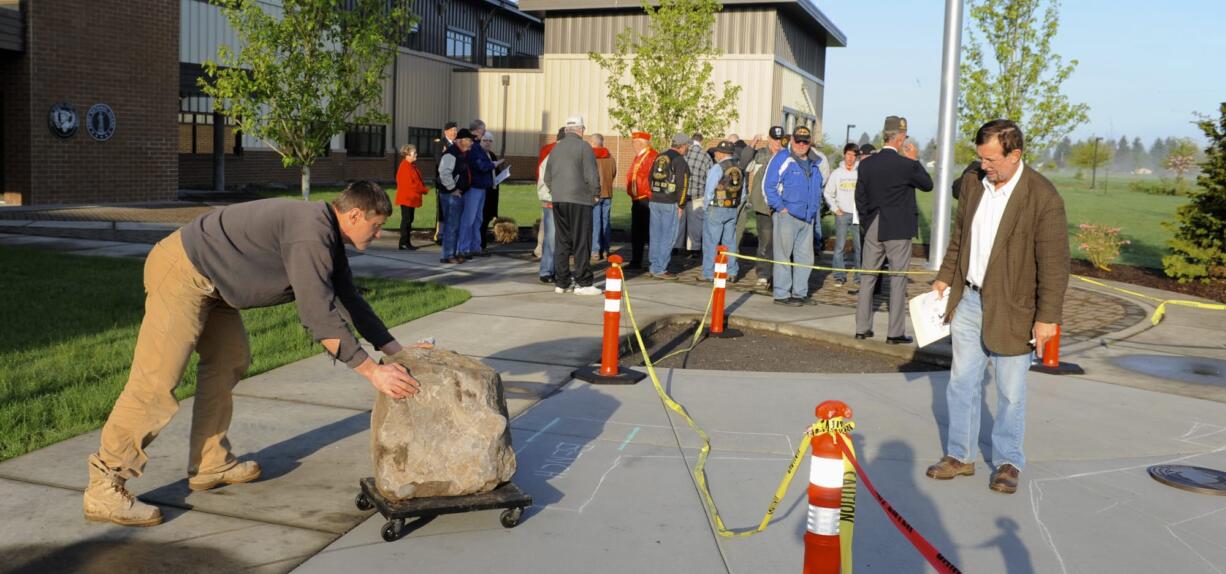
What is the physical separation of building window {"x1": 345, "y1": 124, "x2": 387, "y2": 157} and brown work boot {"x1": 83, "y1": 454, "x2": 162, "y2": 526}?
35915 millimetres

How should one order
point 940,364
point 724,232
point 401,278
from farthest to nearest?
1. point 724,232
2. point 401,278
3. point 940,364

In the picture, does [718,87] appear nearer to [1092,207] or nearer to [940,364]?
[1092,207]

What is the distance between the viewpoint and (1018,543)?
5023 millimetres

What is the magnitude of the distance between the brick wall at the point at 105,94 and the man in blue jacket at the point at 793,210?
15.8 m

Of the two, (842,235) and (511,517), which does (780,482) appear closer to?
(511,517)

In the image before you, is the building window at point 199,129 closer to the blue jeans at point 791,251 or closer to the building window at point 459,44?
the building window at point 459,44

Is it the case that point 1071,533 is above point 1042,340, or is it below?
below

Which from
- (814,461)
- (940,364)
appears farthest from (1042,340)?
→ (940,364)

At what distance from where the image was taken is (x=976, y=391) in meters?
6.01

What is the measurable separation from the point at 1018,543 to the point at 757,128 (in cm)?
3777

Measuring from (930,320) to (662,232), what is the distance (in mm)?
8302

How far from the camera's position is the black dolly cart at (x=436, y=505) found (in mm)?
4695

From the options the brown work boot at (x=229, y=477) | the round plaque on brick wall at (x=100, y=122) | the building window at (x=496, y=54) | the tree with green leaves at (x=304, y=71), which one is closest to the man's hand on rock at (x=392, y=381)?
the brown work boot at (x=229, y=477)

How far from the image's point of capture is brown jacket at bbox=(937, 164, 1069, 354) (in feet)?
18.6
